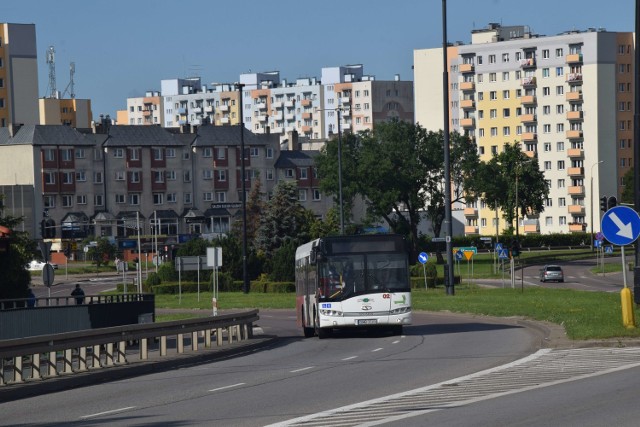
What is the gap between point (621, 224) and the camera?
2569cm

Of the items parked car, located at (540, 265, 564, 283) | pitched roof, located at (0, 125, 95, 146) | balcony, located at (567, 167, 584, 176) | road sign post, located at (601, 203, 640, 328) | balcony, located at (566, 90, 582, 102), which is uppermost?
balcony, located at (566, 90, 582, 102)

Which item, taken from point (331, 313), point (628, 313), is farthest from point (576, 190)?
point (628, 313)

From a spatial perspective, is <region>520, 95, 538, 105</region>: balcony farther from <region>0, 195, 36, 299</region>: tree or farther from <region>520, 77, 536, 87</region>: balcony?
<region>0, 195, 36, 299</region>: tree

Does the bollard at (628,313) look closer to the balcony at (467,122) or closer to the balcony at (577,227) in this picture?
the balcony at (577,227)

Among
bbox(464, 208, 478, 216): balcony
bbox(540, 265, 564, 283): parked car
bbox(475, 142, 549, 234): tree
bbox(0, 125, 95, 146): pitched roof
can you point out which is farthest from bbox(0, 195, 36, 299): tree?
bbox(464, 208, 478, 216): balcony

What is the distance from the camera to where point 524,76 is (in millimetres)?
163375

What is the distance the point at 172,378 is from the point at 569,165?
141 meters

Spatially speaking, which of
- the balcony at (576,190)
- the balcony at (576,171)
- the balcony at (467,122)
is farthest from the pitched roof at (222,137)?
the balcony at (576,190)

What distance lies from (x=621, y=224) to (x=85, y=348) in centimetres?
1058

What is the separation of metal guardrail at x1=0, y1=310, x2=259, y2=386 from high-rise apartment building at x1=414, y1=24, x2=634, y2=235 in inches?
4794

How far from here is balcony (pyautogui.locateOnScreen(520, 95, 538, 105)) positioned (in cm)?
16212

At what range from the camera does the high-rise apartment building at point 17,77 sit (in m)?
154

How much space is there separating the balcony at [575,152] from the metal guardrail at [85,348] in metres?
130

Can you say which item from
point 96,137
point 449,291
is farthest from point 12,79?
point 449,291
